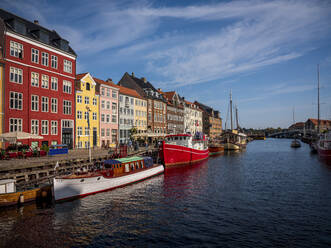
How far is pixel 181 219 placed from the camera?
53.2ft

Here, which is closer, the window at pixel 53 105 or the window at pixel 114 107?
the window at pixel 53 105

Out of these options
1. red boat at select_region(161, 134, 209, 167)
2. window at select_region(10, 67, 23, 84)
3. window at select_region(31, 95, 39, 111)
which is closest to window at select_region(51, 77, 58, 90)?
window at select_region(31, 95, 39, 111)

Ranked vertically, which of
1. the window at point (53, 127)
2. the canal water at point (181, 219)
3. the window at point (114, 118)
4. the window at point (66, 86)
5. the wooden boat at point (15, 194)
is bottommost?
the canal water at point (181, 219)

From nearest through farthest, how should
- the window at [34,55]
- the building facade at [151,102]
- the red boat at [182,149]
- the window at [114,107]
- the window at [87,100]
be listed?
the window at [34,55]
the red boat at [182,149]
the window at [87,100]
the window at [114,107]
the building facade at [151,102]

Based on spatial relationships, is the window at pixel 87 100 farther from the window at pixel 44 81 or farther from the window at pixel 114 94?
the window at pixel 44 81

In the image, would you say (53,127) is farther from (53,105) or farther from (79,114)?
(79,114)

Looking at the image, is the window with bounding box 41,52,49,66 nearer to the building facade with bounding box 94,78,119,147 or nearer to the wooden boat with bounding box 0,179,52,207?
the building facade with bounding box 94,78,119,147

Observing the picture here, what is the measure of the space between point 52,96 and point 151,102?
3277 centimetres

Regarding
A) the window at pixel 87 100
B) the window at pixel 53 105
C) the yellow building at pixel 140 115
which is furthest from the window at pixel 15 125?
the yellow building at pixel 140 115

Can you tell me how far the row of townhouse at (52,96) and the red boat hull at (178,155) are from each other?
14.0 meters

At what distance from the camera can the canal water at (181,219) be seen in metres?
12.9

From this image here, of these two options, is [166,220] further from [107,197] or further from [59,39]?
[59,39]

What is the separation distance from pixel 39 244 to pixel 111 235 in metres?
3.71

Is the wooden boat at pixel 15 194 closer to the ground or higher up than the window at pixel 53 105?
closer to the ground
